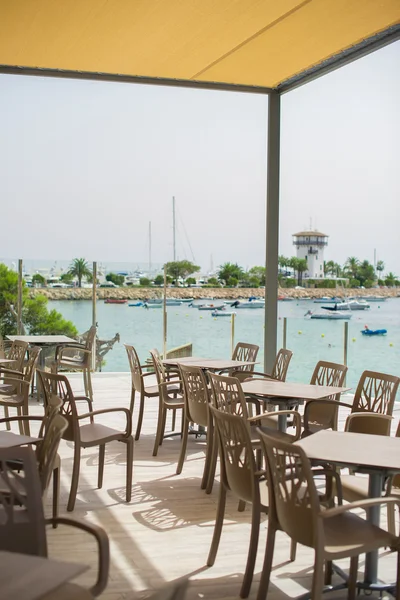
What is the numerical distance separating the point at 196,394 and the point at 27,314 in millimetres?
12587

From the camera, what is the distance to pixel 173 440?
304 inches

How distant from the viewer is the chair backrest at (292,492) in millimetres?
3242

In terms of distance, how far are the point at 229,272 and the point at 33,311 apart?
20183 millimetres

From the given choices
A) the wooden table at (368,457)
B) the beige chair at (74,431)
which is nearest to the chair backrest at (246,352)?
the beige chair at (74,431)

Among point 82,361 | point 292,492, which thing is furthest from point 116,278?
point 292,492

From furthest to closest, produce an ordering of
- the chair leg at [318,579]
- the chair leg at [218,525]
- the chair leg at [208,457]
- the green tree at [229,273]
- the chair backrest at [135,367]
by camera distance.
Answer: the green tree at [229,273] → the chair backrest at [135,367] → the chair leg at [208,457] → the chair leg at [218,525] → the chair leg at [318,579]

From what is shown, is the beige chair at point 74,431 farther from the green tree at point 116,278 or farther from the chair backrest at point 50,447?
the green tree at point 116,278

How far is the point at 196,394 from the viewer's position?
6.24 meters

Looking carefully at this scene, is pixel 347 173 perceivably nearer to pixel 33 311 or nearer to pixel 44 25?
pixel 33 311

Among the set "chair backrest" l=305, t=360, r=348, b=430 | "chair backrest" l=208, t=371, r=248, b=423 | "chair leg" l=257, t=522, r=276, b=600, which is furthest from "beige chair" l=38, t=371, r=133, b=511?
"chair leg" l=257, t=522, r=276, b=600

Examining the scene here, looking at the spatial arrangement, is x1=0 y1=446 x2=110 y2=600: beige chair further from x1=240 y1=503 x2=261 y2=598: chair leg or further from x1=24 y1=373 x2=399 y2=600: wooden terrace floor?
x1=240 y1=503 x2=261 y2=598: chair leg

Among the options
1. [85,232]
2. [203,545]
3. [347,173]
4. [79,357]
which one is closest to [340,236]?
[347,173]

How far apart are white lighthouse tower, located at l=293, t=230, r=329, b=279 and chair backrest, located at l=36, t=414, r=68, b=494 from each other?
32.8 meters

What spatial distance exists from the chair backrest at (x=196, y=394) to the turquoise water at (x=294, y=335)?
57.7 feet
